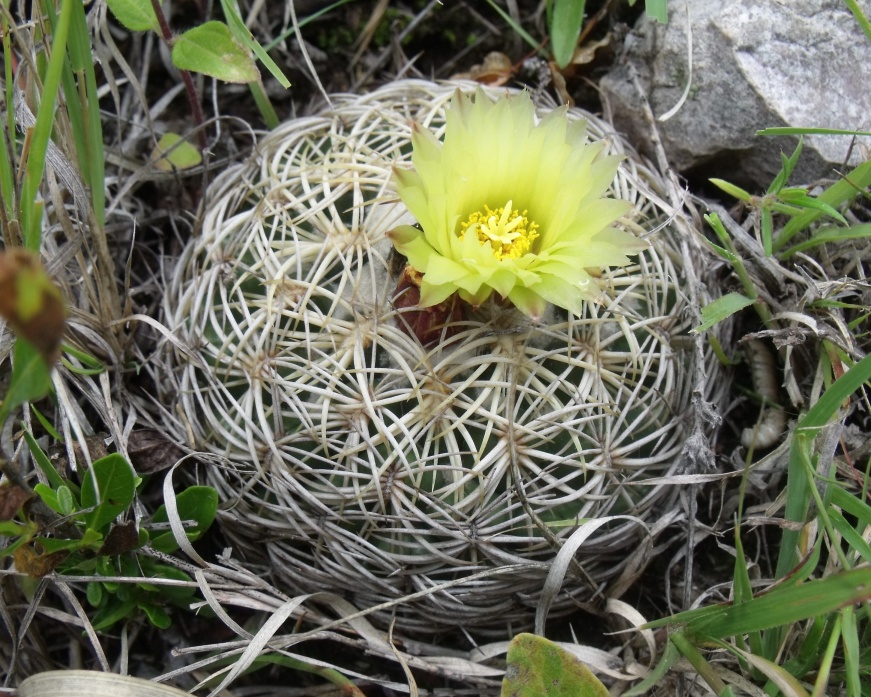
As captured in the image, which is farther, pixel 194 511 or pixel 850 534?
pixel 194 511

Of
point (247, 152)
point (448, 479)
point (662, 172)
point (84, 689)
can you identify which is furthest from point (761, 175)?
point (84, 689)

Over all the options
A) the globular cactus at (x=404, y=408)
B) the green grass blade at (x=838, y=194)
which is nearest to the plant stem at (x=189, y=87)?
the globular cactus at (x=404, y=408)

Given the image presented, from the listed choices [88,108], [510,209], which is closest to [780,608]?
[510,209]

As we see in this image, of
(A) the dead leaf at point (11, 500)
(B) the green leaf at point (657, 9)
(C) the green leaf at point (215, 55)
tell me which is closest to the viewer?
(A) the dead leaf at point (11, 500)

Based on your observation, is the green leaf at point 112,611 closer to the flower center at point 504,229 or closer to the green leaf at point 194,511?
the green leaf at point 194,511

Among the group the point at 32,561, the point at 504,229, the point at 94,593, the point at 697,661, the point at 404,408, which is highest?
the point at 504,229

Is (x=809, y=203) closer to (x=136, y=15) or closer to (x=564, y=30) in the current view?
(x=564, y=30)
